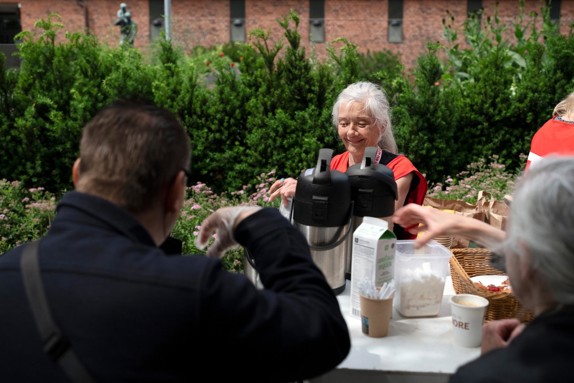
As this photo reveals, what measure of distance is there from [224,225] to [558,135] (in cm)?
224

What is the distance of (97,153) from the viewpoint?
1207 millimetres

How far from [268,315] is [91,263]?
354 mm

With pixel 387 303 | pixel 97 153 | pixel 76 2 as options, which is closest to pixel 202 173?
pixel 387 303

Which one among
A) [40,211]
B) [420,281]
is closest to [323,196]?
[420,281]

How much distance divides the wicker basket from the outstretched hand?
2.73ft

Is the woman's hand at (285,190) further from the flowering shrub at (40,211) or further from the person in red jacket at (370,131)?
the flowering shrub at (40,211)

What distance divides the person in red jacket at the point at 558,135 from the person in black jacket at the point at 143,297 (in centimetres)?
220

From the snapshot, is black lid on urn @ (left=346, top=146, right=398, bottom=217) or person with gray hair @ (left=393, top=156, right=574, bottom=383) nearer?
person with gray hair @ (left=393, top=156, right=574, bottom=383)

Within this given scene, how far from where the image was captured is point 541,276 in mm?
1168

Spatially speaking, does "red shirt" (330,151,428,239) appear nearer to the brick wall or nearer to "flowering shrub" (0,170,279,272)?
"flowering shrub" (0,170,279,272)

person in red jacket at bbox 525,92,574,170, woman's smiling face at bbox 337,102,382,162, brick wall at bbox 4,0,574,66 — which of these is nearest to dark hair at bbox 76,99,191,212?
woman's smiling face at bbox 337,102,382,162

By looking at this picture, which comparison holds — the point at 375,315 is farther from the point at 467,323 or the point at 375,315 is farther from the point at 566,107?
the point at 566,107

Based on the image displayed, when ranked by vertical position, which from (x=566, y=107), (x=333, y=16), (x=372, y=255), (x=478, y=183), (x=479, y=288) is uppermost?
(x=333, y=16)

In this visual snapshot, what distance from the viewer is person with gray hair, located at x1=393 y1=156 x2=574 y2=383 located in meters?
1.08
